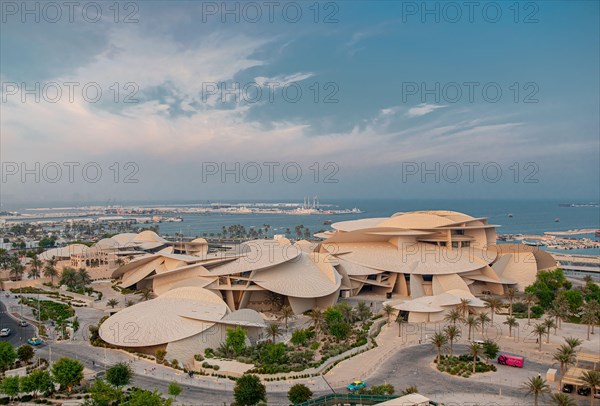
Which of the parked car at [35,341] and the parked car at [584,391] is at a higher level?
the parked car at [35,341]

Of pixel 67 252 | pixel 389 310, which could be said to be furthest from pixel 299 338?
pixel 67 252

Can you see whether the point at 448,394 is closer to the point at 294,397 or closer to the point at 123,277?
the point at 294,397

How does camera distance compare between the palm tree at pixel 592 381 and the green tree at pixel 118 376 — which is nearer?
the palm tree at pixel 592 381

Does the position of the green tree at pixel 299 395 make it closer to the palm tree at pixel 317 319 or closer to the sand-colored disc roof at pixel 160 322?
the sand-colored disc roof at pixel 160 322

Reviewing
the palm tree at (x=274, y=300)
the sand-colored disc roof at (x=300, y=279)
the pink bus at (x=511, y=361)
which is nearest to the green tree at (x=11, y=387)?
the sand-colored disc roof at (x=300, y=279)

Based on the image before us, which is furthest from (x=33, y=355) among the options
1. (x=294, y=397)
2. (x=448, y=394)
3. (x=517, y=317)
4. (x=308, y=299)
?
(x=517, y=317)

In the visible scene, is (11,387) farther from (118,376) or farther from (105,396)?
(105,396)
